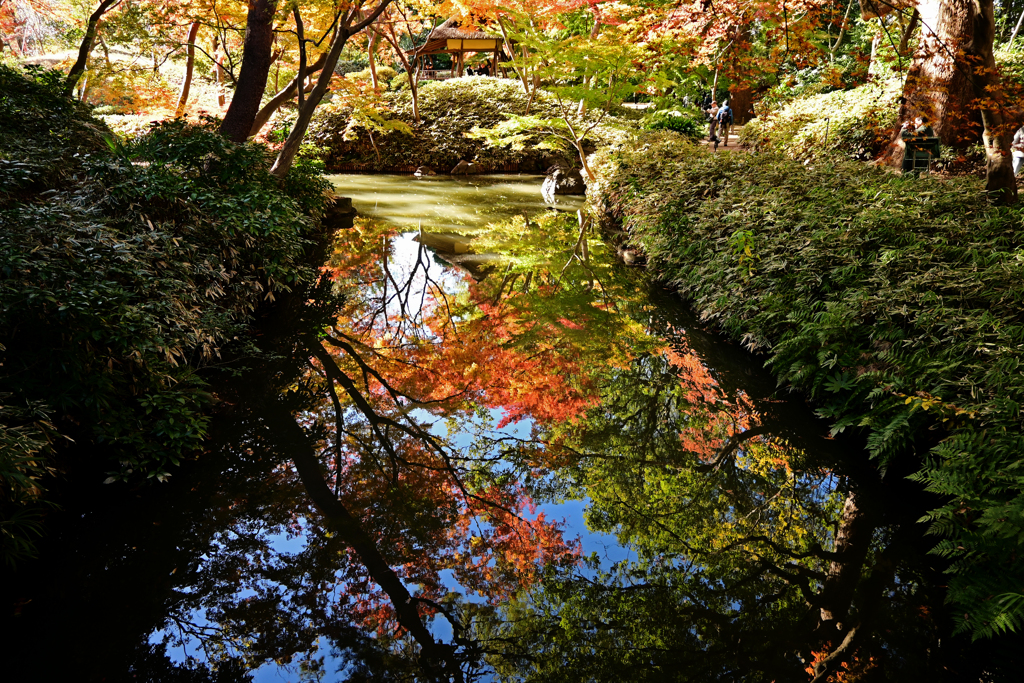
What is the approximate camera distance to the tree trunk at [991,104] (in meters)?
5.64

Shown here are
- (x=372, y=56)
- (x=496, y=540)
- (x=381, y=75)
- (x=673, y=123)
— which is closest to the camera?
(x=496, y=540)

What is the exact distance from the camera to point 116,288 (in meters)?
3.61

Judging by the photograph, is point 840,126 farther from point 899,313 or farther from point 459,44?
point 459,44

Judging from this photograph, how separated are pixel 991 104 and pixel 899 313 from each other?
2771 mm

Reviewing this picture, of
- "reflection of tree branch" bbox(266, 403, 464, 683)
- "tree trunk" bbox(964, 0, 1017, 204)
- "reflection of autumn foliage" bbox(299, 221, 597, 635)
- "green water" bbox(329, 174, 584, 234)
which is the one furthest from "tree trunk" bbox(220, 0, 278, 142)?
"tree trunk" bbox(964, 0, 1017, 204)

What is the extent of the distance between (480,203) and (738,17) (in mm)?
6723

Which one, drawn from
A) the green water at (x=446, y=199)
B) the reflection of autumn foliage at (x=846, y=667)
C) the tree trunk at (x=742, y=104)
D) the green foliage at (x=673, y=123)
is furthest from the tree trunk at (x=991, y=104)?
the tree trunk at (x=742, y=104)

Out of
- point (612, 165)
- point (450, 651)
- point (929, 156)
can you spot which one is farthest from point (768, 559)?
point (612, 165)

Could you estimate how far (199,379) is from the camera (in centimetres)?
415

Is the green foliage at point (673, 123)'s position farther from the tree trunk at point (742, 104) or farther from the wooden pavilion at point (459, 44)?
the wooden pavilion at point (459, 44)

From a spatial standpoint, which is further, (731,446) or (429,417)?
(429,417)

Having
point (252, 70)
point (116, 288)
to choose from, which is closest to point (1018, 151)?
point (116, 288)

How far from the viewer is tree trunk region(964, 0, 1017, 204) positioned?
564 cm

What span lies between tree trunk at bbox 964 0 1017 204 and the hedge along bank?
319 mm
